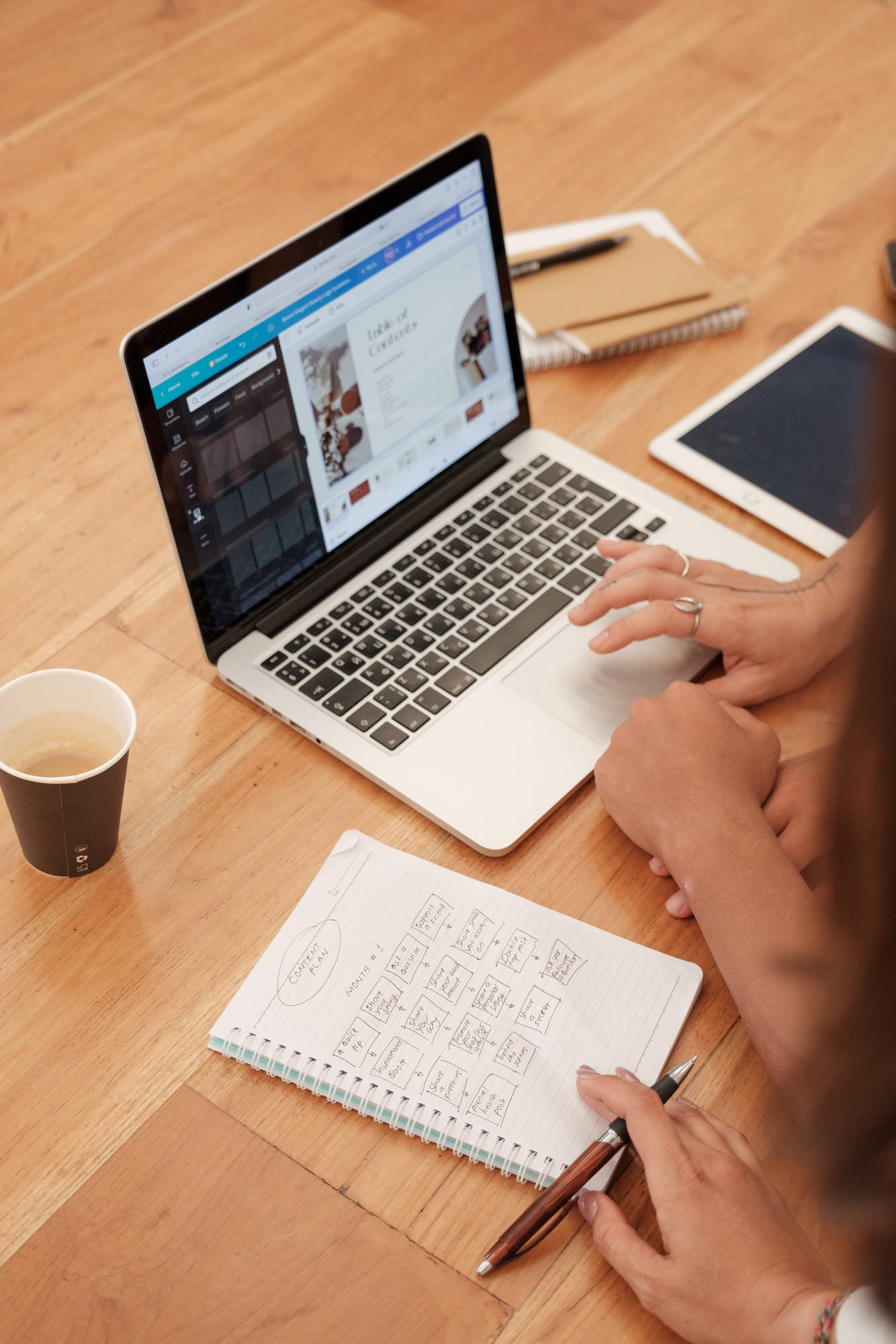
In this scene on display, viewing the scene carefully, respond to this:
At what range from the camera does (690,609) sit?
976mm

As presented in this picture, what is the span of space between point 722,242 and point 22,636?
0.92 m

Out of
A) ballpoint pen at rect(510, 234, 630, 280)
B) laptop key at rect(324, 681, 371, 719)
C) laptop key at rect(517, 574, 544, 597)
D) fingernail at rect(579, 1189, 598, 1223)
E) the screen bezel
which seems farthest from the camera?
ballpoint pen at rect(510, 234, 630, 280)

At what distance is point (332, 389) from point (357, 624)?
185 mm

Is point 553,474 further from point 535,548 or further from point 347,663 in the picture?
point 347,663

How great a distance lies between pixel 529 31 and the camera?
5.56 ft

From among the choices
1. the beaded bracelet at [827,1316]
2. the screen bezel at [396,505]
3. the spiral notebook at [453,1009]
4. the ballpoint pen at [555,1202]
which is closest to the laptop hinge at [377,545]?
the screen bezel at [396,505]

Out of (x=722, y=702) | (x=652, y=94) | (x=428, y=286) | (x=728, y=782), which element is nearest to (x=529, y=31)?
(x=652, y=94)

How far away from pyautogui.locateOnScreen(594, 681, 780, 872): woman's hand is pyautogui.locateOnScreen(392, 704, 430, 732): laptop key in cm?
14

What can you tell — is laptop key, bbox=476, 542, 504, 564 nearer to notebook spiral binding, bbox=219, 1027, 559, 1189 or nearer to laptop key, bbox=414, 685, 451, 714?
laptop key, bbox=414, 685, 451, 714

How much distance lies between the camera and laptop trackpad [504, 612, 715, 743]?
0.96 meters

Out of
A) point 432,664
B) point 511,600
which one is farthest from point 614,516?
point 432,664

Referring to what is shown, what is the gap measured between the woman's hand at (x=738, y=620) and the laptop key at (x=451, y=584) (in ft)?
0.34

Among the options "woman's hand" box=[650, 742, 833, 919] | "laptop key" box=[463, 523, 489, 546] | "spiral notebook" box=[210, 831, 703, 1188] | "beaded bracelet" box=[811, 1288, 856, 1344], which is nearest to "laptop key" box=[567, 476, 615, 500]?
"laptop key" box=[463, 523, 489, 546]

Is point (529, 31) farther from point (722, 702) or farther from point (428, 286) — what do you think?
point (722, 702)
